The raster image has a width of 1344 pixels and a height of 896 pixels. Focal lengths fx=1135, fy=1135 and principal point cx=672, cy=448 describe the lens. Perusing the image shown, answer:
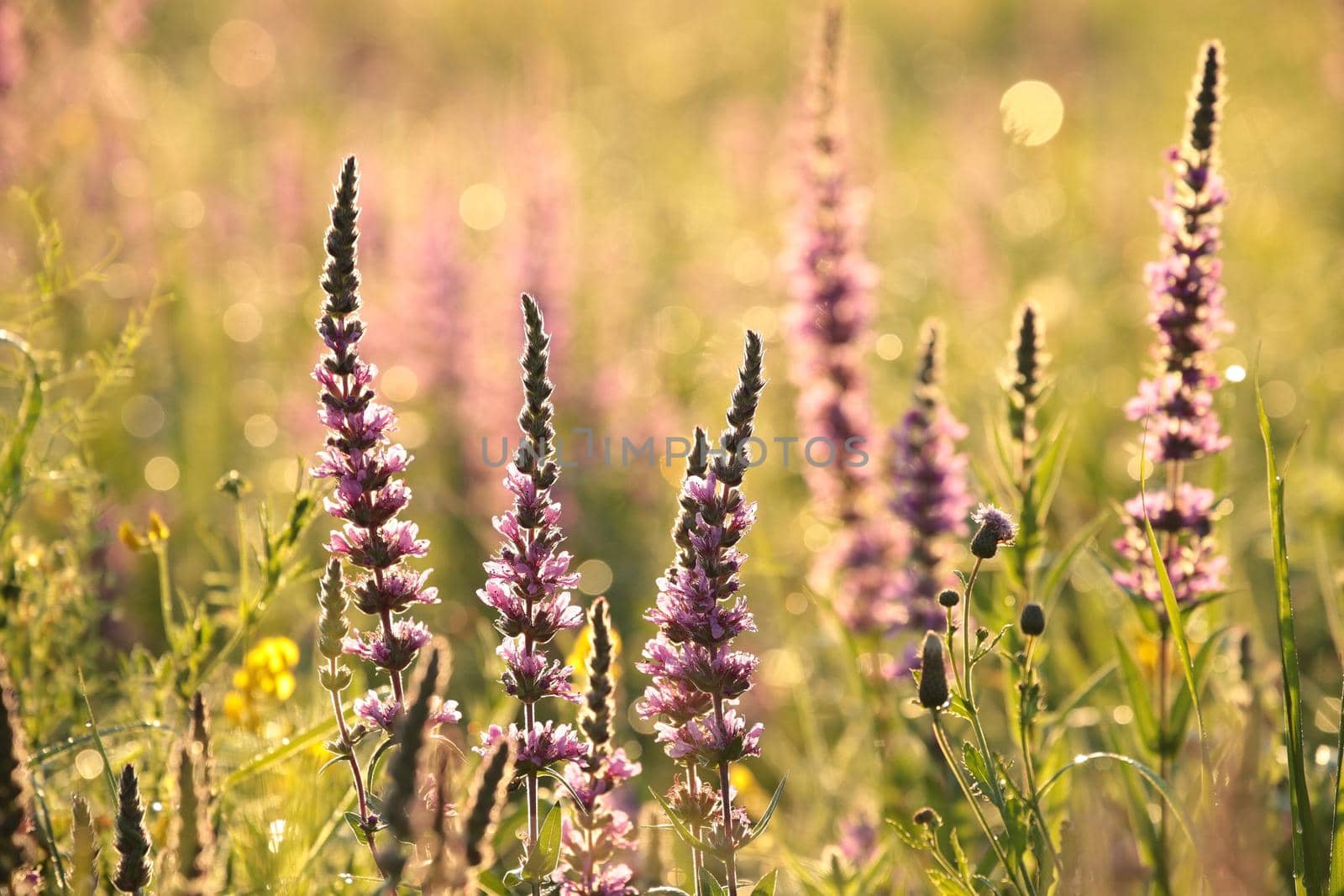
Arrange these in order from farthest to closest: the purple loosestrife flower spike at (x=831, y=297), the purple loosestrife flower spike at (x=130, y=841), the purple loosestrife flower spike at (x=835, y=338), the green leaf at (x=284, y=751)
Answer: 1. the purple loosestrife flower spike at (x=831, y=297)
2. the purple loosestrife flower spike at (x=835, y=338)
3. the green leaf at (x=284, y=751)
4. the purple loosestrife flower spike at (x=130, y=841)

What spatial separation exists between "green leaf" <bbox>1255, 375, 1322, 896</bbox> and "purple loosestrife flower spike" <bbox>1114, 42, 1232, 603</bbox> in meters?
0.62

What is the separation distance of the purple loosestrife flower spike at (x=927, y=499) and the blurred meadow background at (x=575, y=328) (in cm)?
26

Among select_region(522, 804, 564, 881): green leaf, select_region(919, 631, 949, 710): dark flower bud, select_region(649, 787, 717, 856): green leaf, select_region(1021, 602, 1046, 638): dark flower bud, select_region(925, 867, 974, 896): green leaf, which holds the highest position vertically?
select_region(1021, 602, 1046, 638): dark flower bud

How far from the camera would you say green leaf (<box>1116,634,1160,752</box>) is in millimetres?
2881

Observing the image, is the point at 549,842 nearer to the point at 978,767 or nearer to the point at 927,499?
the point at 978,767

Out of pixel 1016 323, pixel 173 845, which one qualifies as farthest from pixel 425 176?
pixel 173 845

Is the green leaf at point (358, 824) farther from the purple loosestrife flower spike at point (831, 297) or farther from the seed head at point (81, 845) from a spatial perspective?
the purple loosestrife flower spike at point (831, 297)

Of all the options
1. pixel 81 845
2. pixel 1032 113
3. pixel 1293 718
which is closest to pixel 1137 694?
pixel 1293 718

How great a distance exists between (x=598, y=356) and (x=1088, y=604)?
4.22 metres

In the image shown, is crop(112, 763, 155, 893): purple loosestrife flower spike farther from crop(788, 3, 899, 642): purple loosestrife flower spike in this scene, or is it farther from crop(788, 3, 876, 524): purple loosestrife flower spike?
crop(788, 3, 876, 524): purple loosestrife flower spike

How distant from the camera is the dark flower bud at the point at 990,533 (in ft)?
6.82

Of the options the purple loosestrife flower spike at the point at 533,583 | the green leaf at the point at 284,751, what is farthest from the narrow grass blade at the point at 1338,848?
the green leaf at the point at 284,751

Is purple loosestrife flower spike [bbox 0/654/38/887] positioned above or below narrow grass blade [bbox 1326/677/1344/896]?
above

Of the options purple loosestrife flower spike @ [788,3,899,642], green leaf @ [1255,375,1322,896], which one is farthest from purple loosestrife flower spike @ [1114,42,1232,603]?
purple loosestrife flower spike @ [788,3,899,642]
